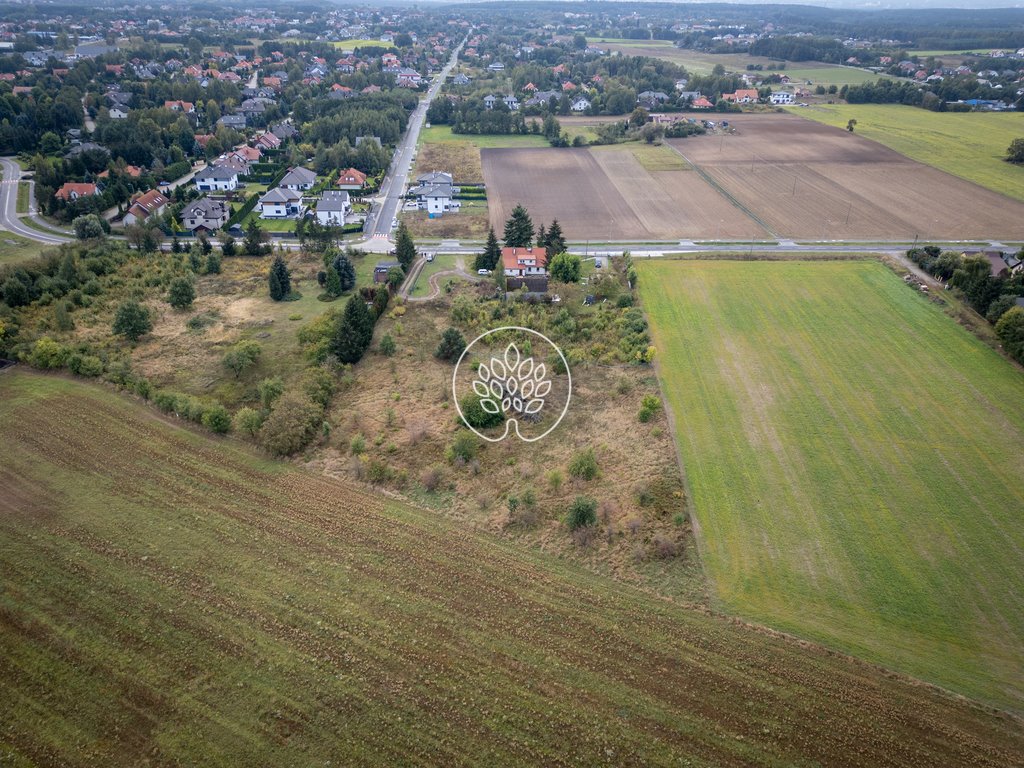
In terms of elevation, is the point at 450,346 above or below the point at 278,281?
below


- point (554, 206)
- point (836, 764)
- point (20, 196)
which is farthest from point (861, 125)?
point (20, 196)

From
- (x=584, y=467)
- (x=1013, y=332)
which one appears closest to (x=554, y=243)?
(x=584, y=467)

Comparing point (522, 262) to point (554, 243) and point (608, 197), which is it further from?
Result: point (608, 197)

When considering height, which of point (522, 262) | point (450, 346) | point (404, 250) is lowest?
point (450, 346)

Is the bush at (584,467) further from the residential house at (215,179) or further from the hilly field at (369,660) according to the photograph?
the residential house at (215,179)

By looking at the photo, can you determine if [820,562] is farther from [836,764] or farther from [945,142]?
[945,142]

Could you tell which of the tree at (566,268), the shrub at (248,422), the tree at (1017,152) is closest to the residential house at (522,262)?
the tree at (566,268)
